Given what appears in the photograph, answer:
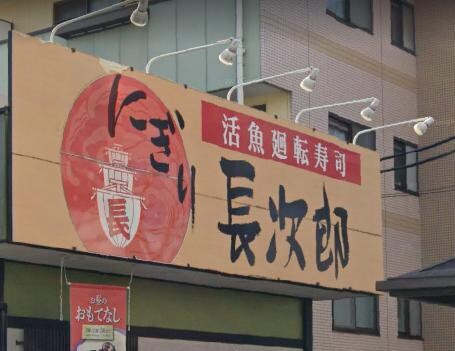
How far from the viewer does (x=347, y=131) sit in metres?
23.3

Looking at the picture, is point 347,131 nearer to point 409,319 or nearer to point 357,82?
Answer: point 357,82

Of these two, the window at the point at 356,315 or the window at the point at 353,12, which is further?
the window at the point at 353,12

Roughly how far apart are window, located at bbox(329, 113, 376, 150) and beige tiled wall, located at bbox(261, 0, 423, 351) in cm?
15

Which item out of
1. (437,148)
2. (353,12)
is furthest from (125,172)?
(437,148)

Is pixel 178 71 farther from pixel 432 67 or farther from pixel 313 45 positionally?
pixel 432 67

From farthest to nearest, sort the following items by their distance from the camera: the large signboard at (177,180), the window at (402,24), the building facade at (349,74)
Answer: the window at (402,24) → the building facade at (349,74) → the large signboard at (177,180)

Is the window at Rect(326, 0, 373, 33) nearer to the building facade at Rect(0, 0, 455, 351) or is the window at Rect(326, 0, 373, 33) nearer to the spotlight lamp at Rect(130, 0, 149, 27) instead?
the building facade at Rect(0, 0, 455, 351)

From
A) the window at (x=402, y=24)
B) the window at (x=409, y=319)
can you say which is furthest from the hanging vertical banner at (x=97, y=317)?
the window at (x=402, y=24)

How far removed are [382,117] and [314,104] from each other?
2754mm

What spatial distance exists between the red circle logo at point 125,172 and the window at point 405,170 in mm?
10479

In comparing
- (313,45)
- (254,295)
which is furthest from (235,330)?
(313,45)

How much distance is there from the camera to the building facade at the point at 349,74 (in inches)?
837

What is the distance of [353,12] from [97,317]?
12.0 m

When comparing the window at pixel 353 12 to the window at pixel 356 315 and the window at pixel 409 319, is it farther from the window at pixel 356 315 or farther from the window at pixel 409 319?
the window at pixel 409 319
